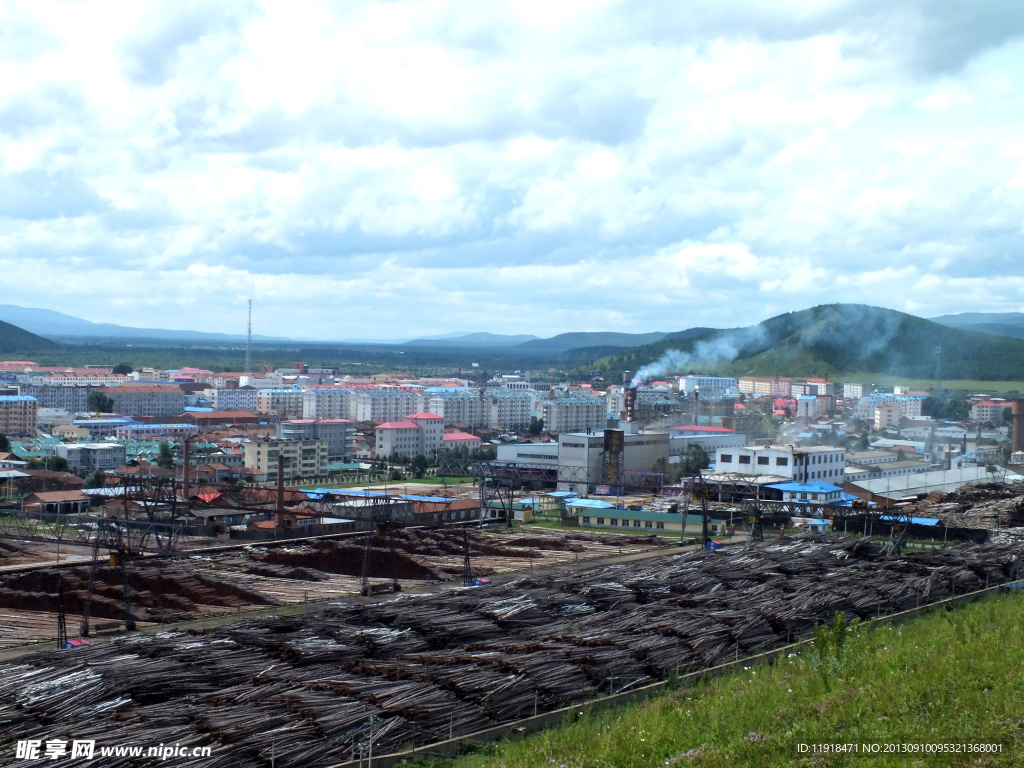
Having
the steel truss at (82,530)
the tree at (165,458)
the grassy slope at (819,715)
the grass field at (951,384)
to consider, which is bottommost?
the steel truss at (82,530)

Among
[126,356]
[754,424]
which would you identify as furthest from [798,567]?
[126,356]

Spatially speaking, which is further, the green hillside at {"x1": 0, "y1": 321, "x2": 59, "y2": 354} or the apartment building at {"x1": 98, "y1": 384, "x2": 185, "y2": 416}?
the green hillside at {"x1": 0, "y1": 321, "x2": 59, "y2": 354}

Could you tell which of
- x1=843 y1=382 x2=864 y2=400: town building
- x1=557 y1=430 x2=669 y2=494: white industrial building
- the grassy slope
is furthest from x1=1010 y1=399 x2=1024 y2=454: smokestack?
the grassy slope

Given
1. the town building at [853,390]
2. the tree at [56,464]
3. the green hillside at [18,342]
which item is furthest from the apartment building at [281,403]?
the green hillside at [18,342]

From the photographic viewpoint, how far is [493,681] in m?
5.90

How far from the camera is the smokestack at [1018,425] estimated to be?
32278 millimetres

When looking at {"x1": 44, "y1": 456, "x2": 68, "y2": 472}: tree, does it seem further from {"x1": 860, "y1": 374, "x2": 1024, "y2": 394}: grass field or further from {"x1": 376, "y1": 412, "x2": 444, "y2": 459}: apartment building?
{"x1": 860, "y1": 374, "x2": 1024, "y2": 394}: grass field

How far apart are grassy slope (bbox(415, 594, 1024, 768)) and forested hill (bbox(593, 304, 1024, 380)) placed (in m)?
54.5

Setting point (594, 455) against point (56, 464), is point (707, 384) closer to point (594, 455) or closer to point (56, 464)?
point (594, 455)

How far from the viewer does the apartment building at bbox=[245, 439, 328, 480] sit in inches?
1092

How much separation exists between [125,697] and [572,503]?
51.2 ft

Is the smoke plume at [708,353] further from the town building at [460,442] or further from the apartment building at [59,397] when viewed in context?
the apartment building at [59,397]

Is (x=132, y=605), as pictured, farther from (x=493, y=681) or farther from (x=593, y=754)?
(x=593, y=754)

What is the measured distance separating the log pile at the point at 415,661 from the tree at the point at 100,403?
38036mm
